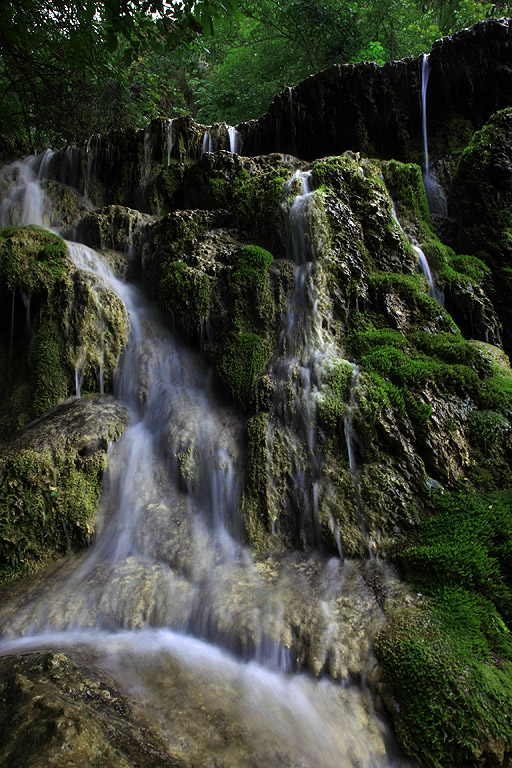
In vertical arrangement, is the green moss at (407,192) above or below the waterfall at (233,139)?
below

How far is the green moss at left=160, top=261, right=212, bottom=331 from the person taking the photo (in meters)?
5.86

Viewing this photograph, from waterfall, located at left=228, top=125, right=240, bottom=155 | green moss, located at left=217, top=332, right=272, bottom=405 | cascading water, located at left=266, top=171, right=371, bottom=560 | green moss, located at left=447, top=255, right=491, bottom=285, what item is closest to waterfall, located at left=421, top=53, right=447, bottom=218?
green moss, located at left=447, top=255, right=491, bottom=285

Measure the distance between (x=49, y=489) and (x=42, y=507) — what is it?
19cm

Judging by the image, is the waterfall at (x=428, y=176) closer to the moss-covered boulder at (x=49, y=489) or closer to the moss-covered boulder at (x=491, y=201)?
the moss-covered boulder at (x=491, y=201)

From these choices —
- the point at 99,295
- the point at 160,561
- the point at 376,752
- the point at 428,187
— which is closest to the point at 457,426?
the point at 376,752

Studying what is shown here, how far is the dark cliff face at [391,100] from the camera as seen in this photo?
8.55m

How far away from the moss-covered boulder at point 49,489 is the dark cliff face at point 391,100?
8090 millimetres

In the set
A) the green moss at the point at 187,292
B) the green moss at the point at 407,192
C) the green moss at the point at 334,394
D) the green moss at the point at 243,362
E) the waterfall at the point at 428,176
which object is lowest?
the green moss at the point at 334,394

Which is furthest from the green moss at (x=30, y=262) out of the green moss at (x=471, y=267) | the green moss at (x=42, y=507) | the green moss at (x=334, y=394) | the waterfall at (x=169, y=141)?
the green moss at (x=471, y=267)

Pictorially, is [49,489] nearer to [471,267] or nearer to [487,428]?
[487,428]

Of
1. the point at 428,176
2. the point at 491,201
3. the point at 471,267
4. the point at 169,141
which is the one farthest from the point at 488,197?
the point at 169,141

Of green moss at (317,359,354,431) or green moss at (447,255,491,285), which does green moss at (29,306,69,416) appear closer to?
green moss at (317,359,354,431)

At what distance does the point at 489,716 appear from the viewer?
2.74m

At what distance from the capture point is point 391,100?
359 inches
